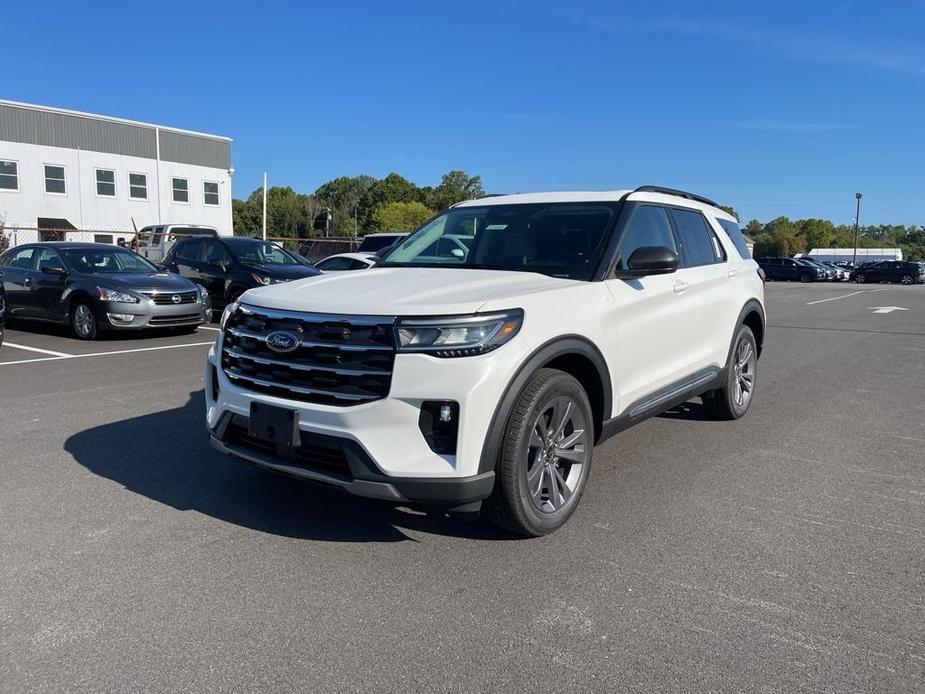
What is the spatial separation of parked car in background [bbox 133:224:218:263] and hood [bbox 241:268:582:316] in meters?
19.8

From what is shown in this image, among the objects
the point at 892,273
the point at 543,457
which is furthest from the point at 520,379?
the point at 892,273

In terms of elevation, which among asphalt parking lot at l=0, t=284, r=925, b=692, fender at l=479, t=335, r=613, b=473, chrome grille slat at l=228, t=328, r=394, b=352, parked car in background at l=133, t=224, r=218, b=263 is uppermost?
parked car in background at l=133, t=224, r=218, b=263

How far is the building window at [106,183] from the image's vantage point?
37562mm

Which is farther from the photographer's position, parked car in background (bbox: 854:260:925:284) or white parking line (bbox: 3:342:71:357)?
parked car in background (bbox: 854:260:925:284)

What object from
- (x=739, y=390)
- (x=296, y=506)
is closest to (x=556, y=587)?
(x=296, y=506)

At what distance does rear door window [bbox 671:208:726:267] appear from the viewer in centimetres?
528

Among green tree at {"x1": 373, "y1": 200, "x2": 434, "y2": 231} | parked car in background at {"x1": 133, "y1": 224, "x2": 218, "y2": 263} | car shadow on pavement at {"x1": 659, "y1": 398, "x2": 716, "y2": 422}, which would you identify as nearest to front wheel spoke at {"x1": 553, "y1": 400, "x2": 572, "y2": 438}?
car shadow on pavement at {"x1": 659, "y1": 398, "x2": 716, "y2": 422}

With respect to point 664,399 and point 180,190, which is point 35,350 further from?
point 180,190

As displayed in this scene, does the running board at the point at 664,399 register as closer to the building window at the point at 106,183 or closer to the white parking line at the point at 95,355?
the white parking line at the point at 95,355

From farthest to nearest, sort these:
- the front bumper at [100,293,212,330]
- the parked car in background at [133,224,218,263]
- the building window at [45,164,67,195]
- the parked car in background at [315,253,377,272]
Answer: the building window at [45,164,67,195] → the parked car in background at [133,224,218,263] → the parked car in background at [315,253,377,272] → the front bumper at [100,293,212,330]

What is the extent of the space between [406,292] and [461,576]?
4.41 feet

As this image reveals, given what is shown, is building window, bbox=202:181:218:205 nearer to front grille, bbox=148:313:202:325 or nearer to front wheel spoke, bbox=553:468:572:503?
front grille, bbox=148:313:202:325

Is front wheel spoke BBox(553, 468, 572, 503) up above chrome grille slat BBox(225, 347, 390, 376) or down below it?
below

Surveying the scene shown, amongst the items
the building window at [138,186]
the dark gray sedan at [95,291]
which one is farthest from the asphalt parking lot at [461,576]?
the building window at [138,186]
